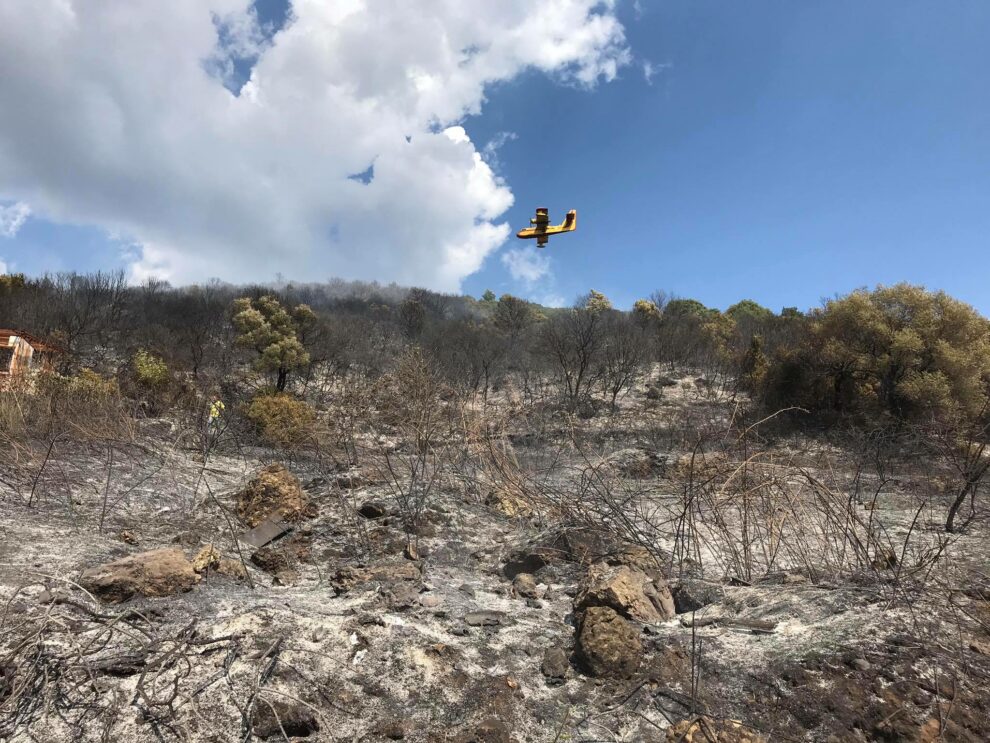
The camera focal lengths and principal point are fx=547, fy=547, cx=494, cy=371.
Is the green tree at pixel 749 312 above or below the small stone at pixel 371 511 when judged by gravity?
above

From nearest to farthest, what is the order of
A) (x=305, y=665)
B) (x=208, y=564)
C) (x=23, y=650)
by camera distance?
1. (x=23, y=650)
2. (x=305, y=665)
3. (x=208, y=564)

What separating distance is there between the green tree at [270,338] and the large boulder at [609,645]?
21.5 meters

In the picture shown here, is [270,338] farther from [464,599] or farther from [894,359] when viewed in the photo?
[894,359]

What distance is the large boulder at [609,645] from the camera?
3.03m

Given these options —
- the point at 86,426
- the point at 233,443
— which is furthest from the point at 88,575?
the point at 233,443

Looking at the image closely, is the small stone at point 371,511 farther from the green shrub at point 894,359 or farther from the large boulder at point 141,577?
the green shrub at point 894,359

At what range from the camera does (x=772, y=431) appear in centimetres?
1902

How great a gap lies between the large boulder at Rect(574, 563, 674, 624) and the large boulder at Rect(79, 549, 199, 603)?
2.71m

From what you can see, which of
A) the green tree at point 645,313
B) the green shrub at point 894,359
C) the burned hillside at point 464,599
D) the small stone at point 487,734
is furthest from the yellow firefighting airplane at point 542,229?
the green tree at point 645,313

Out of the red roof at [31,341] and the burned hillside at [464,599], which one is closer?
the burned hillside at [464,599]

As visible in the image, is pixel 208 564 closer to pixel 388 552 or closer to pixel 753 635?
pixel 388 552

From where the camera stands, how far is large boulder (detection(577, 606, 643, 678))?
9.93 ft

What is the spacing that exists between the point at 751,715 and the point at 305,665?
227cm

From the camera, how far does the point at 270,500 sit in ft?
20.0
